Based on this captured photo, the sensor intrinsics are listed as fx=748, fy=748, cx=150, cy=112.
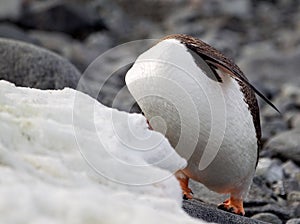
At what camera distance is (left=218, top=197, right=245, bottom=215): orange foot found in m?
3.42

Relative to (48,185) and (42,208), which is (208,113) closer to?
(48,185)

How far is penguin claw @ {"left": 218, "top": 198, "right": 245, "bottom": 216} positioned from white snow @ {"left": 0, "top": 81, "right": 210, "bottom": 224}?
3.49 ft

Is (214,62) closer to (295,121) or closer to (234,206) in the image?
(234,206)

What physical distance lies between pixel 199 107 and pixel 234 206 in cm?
70

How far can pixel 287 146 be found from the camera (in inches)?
217

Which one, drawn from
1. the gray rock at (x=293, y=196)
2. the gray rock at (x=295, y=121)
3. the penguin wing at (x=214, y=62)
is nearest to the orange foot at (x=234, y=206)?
the penguin wing at (x=214, y=62)

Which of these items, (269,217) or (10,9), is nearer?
(269,217)

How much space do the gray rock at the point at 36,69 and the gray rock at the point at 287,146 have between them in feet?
5.15

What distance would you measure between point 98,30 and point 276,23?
12.5ft

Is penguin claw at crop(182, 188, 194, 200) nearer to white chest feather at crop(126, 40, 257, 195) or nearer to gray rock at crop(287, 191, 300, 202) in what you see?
white chest feather at crop(126, 40, 257, 195)

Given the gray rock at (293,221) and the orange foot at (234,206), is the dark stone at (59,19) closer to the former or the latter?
the gray rock at (293,221)

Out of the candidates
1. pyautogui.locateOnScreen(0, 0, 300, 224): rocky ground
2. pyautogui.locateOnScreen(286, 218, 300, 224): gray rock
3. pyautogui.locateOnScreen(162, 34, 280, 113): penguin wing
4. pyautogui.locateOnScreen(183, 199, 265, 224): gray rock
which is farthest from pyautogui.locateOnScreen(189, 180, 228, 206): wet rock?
pyautogui.locateOnScreen(162, 34, 280, 113): penguin wing

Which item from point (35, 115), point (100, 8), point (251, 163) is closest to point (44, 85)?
point (251, 163)

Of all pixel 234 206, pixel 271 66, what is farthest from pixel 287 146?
pixel 271 66
